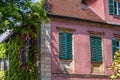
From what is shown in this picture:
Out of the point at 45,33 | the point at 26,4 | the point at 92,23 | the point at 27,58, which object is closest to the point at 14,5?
the point at 26,4

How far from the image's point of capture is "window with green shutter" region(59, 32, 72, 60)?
81.3ft

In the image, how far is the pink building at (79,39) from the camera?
24266 mm

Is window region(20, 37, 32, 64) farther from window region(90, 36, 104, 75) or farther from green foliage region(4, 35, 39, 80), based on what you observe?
window region(90, 36, 104, 75)

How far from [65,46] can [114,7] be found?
6007 mm

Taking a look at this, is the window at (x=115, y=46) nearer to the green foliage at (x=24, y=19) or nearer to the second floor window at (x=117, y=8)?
the second floor window at (x=117, y=8)

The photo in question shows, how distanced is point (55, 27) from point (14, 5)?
15.5 ft

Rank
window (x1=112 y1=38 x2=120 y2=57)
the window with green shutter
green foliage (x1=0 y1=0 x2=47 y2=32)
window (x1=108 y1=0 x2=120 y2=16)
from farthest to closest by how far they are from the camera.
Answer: window (x1=108 y1=0 x2=120 y2=16) < window (x1=112 y1=38 x2=120 y2=57) < the window with green shutter < green foliage (x1=0 y1=0 x2=47 y2=32)

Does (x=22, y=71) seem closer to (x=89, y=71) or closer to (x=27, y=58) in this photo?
(x=27, y=58)

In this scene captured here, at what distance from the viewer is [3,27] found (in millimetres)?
20328

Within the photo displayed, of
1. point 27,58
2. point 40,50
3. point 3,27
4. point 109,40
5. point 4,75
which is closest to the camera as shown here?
point 3,27

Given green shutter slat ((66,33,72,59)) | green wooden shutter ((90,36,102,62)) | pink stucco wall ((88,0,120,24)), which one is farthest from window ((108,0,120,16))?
green shutter slat ((66,33,72,59))

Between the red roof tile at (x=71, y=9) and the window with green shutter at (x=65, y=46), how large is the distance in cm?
153

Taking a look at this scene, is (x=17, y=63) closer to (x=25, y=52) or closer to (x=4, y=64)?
(x=25, y=52)

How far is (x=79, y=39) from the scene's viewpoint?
25781mm
